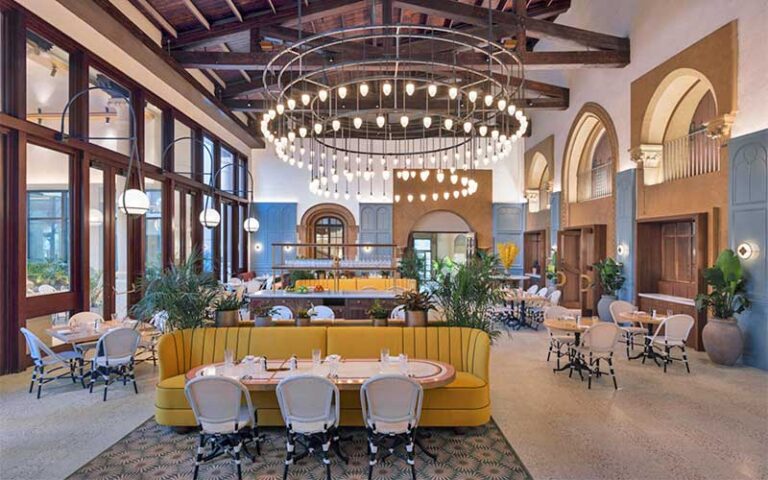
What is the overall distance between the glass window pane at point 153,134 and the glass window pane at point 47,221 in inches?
94.5

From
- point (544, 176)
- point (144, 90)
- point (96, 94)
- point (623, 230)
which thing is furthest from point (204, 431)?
point (544, 176)

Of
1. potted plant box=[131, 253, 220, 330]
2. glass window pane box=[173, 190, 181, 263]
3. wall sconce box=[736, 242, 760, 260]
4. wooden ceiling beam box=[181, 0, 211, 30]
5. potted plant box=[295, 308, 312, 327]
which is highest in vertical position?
wooden ceiling beam box=[181, 0, 211, 30]

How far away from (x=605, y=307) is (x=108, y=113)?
10.6 metres

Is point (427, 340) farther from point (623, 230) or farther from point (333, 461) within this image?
point (623, 230)

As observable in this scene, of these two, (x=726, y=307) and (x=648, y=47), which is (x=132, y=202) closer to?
(x=726, y=307)

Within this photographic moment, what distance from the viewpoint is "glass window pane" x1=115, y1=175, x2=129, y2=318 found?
25.6 feet

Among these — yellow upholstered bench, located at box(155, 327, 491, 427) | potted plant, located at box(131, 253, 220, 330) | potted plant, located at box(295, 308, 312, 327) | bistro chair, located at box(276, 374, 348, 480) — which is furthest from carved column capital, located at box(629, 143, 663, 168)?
potted plant, located at box(131, 253, 220, 330)

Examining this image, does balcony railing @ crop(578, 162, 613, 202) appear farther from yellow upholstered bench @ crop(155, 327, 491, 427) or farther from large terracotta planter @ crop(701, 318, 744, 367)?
yellow upholstered bench @ crop(155, 327, 491, 427)

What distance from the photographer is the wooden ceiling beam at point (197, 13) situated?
789cm

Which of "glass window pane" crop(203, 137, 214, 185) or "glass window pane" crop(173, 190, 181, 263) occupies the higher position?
"glass window pane" crop(203, 137, 214, 185)

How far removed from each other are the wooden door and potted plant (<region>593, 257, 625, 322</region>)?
2321 mm

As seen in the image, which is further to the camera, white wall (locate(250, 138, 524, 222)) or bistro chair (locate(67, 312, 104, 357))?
white wall (locate(250, 138, 524, 222))

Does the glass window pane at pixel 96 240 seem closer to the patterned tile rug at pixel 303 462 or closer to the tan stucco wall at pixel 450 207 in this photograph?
the patterned tile rug at pixel 303 462

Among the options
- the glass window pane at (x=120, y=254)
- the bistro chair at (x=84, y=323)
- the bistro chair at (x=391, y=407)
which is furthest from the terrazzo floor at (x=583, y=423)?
the glass window pane at (x=120, y=254)
